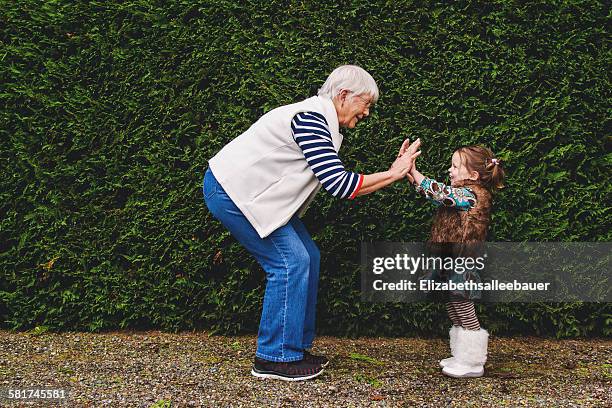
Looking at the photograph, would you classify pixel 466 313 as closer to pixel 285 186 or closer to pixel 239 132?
pixel 285 186

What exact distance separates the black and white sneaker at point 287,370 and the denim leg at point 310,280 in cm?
25

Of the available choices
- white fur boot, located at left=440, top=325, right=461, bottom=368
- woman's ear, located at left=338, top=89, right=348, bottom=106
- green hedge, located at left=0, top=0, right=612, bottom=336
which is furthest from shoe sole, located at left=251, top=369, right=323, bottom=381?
woman's ear, located at left=338, top=89, right=348, bottom=106

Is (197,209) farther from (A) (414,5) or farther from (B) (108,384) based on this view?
(A) (414,5)

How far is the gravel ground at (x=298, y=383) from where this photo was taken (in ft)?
12.1

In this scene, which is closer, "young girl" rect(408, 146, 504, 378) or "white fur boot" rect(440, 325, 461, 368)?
"young girl" rect(408, 146, 504, 378)

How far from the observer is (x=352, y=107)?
3.90 metres

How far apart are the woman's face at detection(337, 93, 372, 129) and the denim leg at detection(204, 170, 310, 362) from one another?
641 millimetres

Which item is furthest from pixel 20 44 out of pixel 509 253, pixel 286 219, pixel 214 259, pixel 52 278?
pixel 509 253

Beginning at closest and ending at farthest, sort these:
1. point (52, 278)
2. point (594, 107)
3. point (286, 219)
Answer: point (286, 219) < point (594, 107) < point (52, 278)

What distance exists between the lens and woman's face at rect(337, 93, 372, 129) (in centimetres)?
388

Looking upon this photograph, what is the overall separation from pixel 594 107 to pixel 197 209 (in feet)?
8.54

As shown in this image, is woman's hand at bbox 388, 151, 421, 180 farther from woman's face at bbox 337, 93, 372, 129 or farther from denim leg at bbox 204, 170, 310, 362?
denim leg at bbox 204, 170, 310, 362

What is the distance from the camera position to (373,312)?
15.9ft

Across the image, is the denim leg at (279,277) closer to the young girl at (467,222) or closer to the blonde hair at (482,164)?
the young girl at (467,222)
